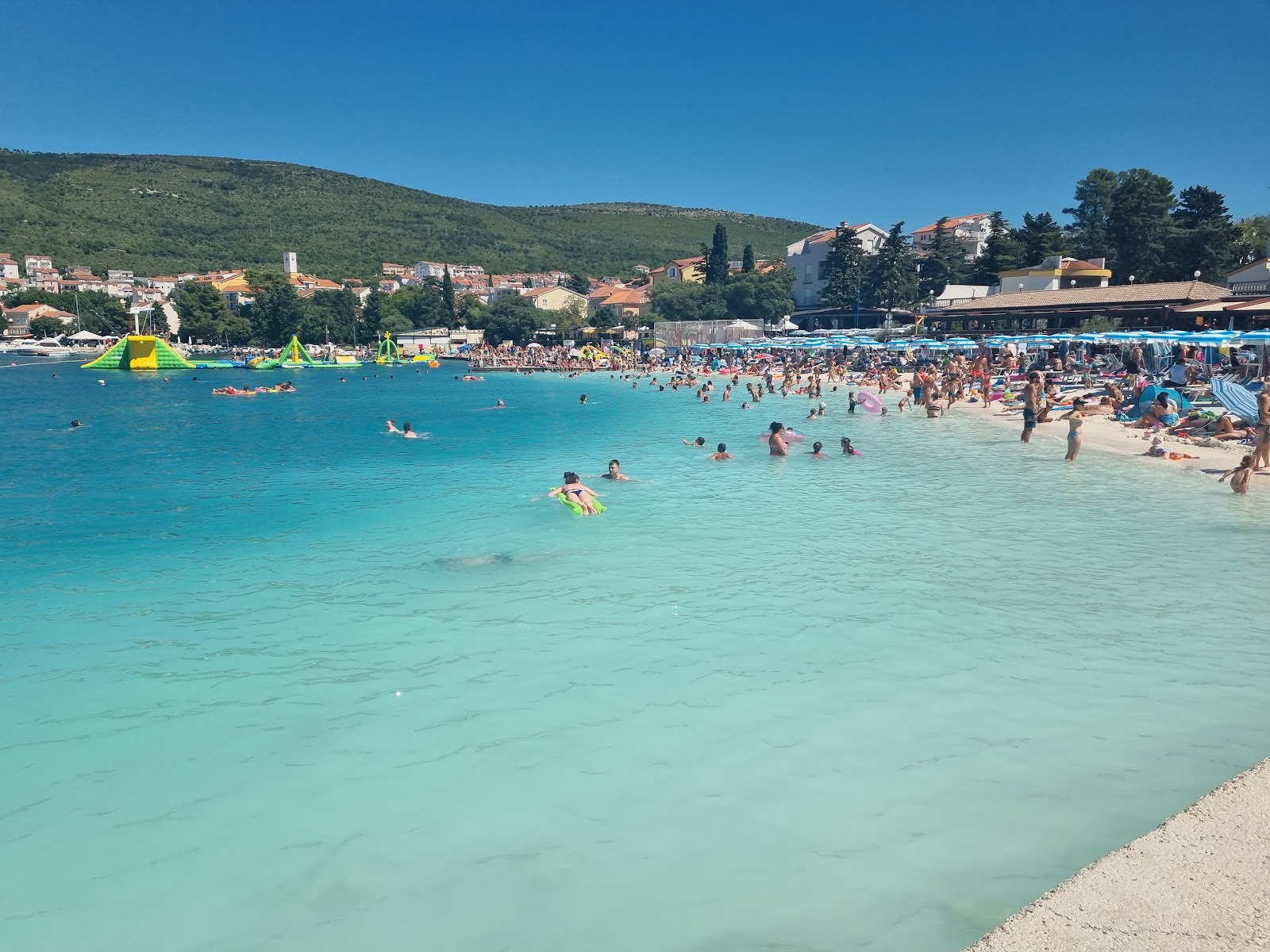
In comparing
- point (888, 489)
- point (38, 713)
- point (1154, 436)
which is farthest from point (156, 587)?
point (1154, 436)

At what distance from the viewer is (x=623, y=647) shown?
7.49 m

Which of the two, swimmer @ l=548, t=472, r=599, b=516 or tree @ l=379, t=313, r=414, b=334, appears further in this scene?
tree @ l=379, t=313, r=414, b=334

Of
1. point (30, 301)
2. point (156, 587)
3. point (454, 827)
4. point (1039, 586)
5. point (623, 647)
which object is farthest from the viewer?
point (30, 301)

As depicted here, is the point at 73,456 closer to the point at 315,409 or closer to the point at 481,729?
the point at 315,409

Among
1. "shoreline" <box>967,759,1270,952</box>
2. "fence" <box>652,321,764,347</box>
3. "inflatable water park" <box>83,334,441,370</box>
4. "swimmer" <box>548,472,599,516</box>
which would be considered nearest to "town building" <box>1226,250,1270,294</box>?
"fence" <box>652,321,764,347</box>

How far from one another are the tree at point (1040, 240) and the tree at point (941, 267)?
3670mm

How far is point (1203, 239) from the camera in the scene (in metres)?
39.8

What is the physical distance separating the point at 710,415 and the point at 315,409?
1627cm

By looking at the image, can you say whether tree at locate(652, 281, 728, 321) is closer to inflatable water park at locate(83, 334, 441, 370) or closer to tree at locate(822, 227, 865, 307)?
tree at locate(822, 227, 865, 307)

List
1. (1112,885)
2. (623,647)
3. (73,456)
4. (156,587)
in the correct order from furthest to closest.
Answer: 1. (73,456)
2. (156,587)
3. (623,647)
4. (1112,885)

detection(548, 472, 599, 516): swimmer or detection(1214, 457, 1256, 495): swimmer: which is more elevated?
detection(1214, 457, 1256, 495): swimmer

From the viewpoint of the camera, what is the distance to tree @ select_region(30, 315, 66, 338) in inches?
3684

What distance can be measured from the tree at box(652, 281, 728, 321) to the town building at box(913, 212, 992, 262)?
45.6ft

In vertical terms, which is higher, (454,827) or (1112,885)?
(1112,885)
